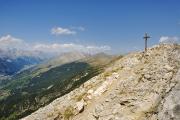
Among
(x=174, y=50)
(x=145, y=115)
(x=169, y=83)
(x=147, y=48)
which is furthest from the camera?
(x=147, y=48)

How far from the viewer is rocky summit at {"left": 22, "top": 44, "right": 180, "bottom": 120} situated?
3834 centimetres

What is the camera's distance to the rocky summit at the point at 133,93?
38344 mm

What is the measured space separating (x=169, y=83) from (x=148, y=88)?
9.73 feet

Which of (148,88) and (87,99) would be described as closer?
(148,88)

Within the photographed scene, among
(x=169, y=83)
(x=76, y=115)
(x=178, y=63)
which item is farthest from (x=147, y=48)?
(x=76, y=115)

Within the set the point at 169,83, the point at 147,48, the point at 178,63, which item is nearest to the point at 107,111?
the point at 169,83

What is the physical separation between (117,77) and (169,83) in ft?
33.9

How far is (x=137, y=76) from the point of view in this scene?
46.5m

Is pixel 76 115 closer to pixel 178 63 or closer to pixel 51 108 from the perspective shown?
pixel 51 108

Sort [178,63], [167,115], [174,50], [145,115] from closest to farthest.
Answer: [167,115]
[145,115]
[178,63]
[174,50]

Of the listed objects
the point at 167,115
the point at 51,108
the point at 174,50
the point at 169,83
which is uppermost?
the point at 174,50

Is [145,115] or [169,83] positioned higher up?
[169,83]

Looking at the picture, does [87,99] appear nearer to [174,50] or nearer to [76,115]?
[76,115]

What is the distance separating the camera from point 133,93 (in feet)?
141
